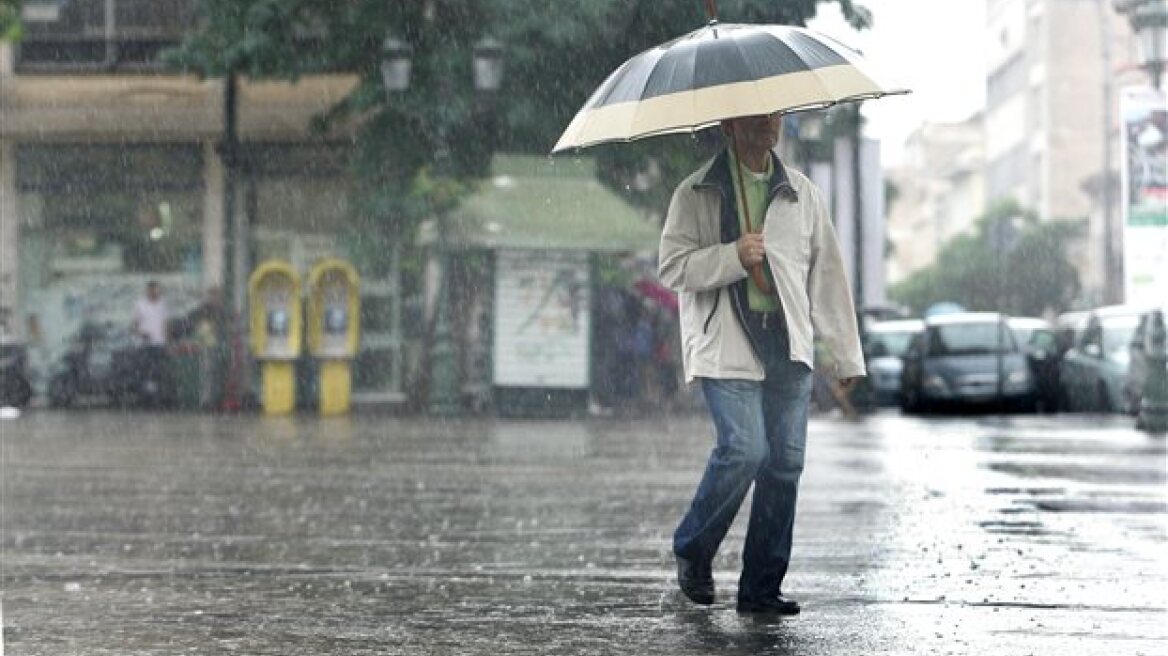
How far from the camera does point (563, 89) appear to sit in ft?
83.5

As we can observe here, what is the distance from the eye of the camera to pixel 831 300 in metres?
7.18

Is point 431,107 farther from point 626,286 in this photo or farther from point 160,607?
point 160,607

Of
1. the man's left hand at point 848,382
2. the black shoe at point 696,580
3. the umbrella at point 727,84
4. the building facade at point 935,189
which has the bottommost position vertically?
the black shoe at point 696,580

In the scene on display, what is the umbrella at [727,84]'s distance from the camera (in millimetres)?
6824

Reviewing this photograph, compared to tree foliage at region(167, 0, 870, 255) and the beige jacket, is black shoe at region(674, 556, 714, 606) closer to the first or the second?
the beige jacket

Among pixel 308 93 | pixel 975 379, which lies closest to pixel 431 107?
pixel 308 93

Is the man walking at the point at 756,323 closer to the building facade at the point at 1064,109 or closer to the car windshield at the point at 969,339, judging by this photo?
the car windshield at the point at 969,339

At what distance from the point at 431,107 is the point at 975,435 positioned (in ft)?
24.8

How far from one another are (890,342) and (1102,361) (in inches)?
343

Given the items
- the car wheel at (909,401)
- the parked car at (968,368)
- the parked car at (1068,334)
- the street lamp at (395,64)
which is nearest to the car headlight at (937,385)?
the parked car at (968,368)

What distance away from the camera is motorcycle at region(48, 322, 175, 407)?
30.1 m

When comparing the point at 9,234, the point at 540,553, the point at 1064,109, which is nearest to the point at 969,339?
the point at 9,234

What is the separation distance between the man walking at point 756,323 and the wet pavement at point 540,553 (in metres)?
0.33

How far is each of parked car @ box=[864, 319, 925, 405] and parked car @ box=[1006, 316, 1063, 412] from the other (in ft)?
5.82
